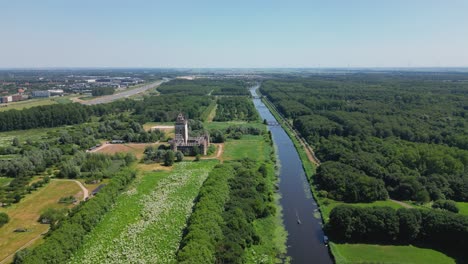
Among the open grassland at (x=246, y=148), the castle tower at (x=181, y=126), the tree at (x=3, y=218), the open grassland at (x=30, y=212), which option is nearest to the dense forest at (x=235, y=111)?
the open grassland at (x=246, y=148)

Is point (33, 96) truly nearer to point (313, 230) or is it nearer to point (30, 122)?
point (30, 122)

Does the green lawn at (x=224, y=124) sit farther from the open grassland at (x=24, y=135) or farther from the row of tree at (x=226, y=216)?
the row of tree at (x=226, y=216)

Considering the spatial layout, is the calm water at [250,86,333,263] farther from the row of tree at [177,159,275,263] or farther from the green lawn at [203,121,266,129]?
the green lawn at [203,121,266,129]

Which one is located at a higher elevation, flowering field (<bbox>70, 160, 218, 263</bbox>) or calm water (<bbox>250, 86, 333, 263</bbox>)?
flowering field (<bbox>70, 160, 218, 263</bbox>)

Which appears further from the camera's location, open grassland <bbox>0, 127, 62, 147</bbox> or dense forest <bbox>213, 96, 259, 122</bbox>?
dense forest <bbox>213, 96, 259, 122</bbox>

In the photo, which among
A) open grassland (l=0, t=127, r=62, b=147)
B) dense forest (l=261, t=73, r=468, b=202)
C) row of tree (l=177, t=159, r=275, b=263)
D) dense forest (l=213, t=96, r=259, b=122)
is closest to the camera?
row of tree (l=177, t=159, r=275, b=263)

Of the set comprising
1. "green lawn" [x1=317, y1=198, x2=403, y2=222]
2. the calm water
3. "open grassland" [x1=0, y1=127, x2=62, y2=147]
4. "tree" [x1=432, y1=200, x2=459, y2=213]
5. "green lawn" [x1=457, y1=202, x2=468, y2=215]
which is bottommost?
"open grassland" [x1=0, y1=127, x2=62, y2=147]

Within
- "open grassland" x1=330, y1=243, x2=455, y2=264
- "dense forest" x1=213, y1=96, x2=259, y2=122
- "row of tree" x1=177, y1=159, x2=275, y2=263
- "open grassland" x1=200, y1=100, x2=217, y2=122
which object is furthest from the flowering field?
"dense forest" x1=213, y1=96, x2=259, y2=122
